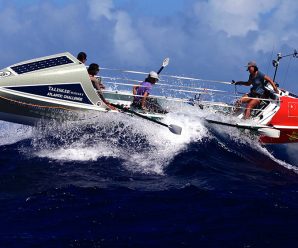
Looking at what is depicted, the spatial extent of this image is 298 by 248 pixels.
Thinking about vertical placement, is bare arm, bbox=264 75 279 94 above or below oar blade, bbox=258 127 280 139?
above

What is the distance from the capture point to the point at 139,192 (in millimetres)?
7508

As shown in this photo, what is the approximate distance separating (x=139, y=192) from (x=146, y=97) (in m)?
4.50

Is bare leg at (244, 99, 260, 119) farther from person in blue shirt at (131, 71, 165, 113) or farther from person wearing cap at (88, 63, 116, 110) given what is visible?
person wearing cap at (88, 63, 116, 110)

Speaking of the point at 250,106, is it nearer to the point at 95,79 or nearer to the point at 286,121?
the point at 286,121

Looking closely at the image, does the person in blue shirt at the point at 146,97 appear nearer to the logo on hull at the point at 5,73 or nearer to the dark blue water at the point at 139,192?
the dark blue water at the point at 139,192

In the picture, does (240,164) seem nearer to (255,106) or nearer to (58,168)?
(255,106)

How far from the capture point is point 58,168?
8844 mm

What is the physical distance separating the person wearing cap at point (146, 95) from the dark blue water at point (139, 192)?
1.07 meters

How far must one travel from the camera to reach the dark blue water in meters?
5.94

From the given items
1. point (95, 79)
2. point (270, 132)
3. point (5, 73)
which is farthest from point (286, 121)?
point (5, 73)

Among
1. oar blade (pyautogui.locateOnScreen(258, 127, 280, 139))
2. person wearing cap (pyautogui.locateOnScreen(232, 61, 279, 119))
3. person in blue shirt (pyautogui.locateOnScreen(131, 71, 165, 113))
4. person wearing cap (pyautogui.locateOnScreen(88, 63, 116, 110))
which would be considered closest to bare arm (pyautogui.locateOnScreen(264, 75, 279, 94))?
person wearing cap (pyautogui.locateOnScreen(232, 61, 279, 119))

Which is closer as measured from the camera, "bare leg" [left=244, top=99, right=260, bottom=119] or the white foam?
"bare leg" [left=244, top=99, right=260, bottom=119]

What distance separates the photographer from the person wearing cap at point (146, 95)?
11.6 m

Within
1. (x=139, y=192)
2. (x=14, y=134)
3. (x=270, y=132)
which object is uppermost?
(x=270, y=132)
